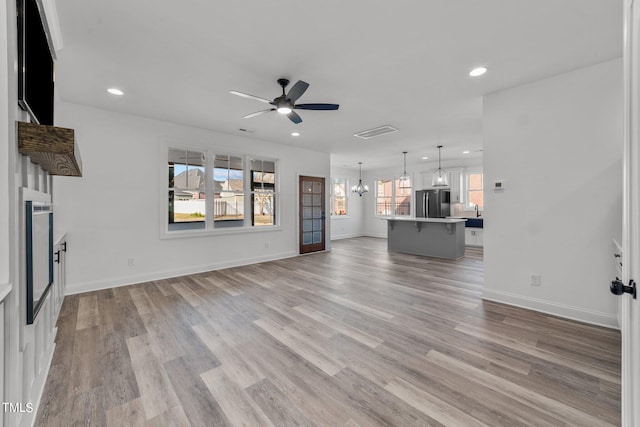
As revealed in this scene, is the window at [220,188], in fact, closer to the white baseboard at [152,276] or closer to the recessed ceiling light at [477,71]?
the white baseboard at [152,276]

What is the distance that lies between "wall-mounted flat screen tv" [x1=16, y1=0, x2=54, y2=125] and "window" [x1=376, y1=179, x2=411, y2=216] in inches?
370

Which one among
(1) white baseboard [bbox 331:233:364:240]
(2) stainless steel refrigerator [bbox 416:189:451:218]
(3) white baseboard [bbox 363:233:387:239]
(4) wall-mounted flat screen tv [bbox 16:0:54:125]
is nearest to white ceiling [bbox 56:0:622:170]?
(4) wall-mounted flat screen tv [bbox 16:0:54:125]

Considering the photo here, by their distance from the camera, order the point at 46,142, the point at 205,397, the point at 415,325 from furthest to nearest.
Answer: the point at 415,325 → the point at 205,397 → the point at 46,142

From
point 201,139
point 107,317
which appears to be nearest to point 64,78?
point 201,139

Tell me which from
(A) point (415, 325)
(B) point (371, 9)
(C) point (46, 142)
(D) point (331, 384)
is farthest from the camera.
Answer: (A) point (415, 325)

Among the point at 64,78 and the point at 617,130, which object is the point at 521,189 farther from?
the point at 64,78

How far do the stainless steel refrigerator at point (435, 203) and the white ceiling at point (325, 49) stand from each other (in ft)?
15.2

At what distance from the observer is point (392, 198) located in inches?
409

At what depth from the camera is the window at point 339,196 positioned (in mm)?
10430

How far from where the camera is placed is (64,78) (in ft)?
10.3

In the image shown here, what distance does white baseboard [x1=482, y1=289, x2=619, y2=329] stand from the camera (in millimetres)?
2792

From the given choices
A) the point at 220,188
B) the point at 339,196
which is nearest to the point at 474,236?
the point at 339,196

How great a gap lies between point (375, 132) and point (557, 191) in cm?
315

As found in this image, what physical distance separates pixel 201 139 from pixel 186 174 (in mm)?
713
